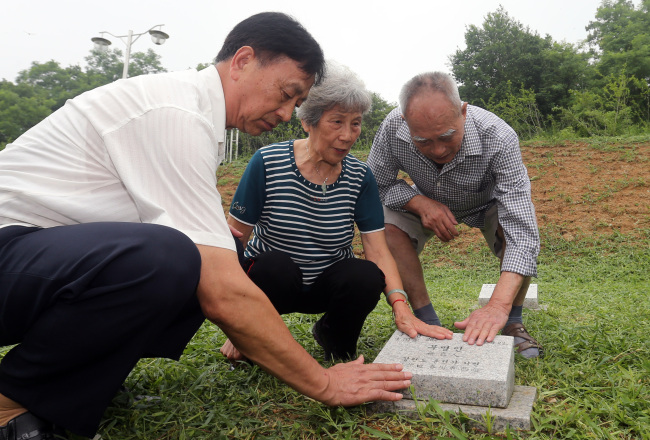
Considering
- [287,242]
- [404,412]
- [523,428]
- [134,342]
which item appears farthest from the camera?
[287,242]

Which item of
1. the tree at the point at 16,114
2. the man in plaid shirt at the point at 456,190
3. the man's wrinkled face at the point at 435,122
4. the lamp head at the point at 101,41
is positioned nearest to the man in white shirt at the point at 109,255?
the man in plaid shirt at the point at 456,190

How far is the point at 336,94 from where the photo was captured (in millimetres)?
2617

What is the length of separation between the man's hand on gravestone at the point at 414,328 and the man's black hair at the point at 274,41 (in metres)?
1.22

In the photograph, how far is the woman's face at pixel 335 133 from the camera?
2.66 m

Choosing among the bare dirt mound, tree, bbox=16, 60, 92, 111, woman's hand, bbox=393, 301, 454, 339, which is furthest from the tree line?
woman's hand, bbox=393, 301, 454, 339

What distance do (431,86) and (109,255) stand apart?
1.95 metres

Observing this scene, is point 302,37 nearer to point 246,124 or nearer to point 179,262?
point 246,124

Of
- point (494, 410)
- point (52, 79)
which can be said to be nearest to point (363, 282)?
point (494, 410)

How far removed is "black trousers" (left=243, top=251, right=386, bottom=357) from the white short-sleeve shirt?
814 millimetres

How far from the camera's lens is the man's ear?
197cm

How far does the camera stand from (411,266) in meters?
3.43

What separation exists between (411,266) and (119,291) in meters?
2.17

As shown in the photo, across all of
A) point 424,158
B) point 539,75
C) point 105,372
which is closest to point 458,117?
point 424,158

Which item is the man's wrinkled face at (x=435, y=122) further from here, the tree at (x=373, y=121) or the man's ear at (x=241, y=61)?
the tree at (x=373, y=121)
